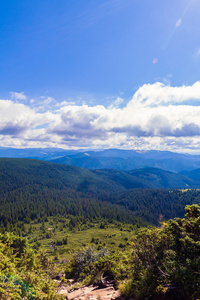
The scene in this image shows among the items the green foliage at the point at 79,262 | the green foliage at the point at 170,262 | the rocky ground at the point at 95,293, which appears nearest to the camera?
the green foliage at the point at 170,262

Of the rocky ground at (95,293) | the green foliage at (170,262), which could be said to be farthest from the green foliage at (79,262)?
the green foliage at (170,262)

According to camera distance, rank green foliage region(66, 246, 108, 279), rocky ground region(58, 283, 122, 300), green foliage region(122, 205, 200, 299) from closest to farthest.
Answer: green foliage region(122, 205, 200, 299)
rocky ground region(58, 283, 122, 300)
green foliage region(66, 246, 108, 279)

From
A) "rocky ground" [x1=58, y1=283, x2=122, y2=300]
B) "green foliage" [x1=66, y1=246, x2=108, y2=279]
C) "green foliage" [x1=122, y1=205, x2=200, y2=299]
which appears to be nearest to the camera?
"green foliage" [x1=122, y1=205, x2=200, y2=299]

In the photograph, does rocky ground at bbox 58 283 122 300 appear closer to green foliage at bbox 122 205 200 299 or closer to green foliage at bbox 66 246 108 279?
green foliage at bbox 122 205 200 299

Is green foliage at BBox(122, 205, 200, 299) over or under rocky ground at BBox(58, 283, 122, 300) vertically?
over

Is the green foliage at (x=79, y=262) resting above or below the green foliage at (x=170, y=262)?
below

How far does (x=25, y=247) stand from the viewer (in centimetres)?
4519

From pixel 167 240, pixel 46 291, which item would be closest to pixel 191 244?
pixel 167 240

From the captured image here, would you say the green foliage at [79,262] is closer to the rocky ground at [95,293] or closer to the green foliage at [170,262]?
the rocky ground at [95,293]

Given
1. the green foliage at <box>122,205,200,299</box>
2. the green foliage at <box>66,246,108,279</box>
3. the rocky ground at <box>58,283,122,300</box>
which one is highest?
the green foliage at <box>122,205,200,299</box>

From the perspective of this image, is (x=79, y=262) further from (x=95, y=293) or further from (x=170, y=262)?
(x=170, y=262)

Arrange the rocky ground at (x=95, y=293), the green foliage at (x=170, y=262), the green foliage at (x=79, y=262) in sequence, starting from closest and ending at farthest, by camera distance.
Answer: the green foliage at (x=170, y=262) → the rocky ground at (x=95, y=293) → the green foliage at (x=79, y=262)

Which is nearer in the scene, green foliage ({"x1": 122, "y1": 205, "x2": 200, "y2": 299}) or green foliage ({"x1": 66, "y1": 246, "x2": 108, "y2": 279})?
green foliage ({"x1": 122, "y1": 205, "x2": 200, "y2": 299})

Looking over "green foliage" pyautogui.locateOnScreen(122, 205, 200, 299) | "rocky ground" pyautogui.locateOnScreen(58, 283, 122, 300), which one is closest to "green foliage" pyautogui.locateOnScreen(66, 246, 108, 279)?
"rocky ground" pyautogui.locateOnScreen(58, 283, 122, 300)
